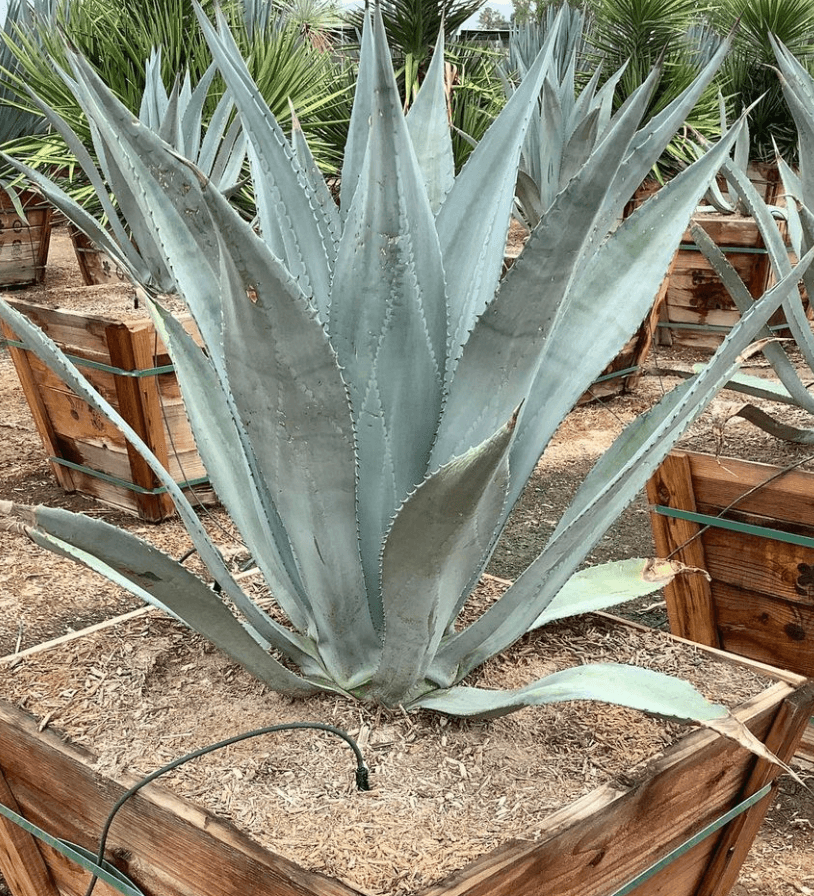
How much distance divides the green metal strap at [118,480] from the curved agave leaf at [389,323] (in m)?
1.93

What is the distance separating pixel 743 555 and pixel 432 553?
3.80 ft

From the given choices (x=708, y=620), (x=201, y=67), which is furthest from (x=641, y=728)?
(x=201, y=67)

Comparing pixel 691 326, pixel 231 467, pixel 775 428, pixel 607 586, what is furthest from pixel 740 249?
pixel 231 467

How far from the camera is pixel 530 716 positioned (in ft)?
3.99

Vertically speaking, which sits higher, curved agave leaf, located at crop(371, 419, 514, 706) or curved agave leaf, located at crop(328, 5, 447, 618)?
curved agave leaf, located at crop(328, 5, 447, 618)

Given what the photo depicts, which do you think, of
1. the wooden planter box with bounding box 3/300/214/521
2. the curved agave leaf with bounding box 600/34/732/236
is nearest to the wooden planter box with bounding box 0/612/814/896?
the curved agave leaf with bounding box 600/34/732/236

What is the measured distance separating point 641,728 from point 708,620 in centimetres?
92

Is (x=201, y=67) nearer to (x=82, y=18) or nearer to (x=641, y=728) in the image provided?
(x=82, y=18)

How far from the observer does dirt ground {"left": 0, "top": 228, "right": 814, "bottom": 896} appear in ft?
6.12

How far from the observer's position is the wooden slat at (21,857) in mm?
1294

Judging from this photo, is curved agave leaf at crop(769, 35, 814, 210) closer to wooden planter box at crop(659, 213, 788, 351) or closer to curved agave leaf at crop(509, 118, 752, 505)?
curved agave leaf at crop(509, 118, 752, 505)

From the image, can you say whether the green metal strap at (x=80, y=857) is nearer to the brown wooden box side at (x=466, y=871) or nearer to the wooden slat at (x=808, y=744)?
the brown wooden box side at (x=466, y=871)

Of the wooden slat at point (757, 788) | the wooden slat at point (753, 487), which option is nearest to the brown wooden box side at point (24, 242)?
the wooden slat at point (753, 487)

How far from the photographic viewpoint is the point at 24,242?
5965 millimetres
